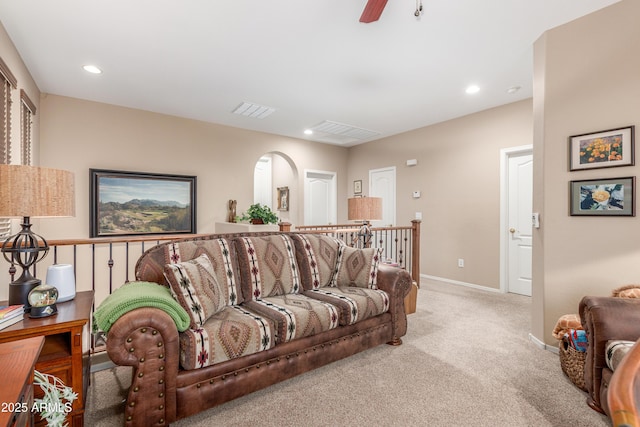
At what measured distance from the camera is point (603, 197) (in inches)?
89.3

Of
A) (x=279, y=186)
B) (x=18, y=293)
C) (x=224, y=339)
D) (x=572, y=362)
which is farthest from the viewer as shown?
(x=279, y=186)

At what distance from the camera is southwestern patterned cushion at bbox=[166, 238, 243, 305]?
2182 millimetres

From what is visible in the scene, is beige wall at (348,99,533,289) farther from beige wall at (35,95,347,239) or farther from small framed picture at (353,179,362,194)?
beige wall at (35,95,347,239)

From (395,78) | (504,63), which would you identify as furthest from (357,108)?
(504,63)

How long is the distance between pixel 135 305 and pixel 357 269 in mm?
1739

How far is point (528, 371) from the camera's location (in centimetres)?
219

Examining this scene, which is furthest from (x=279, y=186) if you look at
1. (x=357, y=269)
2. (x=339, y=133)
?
(x=357, y=269)

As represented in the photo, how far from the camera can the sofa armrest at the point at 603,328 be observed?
1686mm

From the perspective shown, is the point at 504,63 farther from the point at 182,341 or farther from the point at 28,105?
the point at 28,105

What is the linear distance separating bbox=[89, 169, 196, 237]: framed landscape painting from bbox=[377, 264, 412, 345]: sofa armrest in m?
3.38

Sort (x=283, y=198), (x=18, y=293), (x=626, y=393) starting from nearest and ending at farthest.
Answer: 1. (x=626, y=393)
2. (x=18, y=293)
3. (x=283, y=198)

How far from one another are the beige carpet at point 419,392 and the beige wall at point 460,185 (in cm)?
197

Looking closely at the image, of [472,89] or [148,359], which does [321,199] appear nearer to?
[472,89]

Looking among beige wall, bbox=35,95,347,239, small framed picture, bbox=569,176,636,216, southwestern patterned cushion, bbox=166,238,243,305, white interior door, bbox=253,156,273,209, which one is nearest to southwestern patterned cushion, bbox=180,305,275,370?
southwestern patterned cushion, bbox=166,238,243,305
